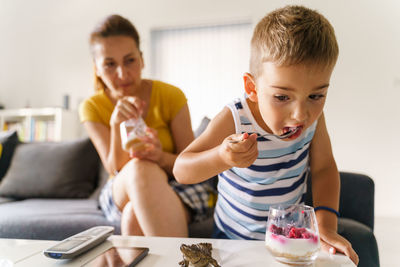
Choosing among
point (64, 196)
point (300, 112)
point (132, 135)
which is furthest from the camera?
point (64, 196)

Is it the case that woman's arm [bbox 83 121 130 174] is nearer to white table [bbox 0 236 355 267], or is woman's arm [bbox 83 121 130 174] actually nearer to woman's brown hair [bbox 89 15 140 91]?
woman's brown hair [bbox 89 15 140 91]

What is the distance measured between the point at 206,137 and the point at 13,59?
15.7ft

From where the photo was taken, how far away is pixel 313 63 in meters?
0.72

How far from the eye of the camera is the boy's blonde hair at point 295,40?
2.36 feet

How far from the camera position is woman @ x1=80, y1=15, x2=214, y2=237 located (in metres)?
1.05

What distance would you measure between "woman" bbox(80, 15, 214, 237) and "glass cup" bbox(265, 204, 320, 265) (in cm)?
46

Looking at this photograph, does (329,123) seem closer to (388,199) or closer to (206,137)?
(388,199)

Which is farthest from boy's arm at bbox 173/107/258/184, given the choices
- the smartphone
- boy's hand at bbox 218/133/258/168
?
the smartphone

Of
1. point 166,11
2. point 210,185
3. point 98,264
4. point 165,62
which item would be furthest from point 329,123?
point 98,264

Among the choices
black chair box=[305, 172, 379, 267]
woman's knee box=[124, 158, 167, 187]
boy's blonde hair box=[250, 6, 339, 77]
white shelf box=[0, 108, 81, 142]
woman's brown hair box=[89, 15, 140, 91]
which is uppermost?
woman's brown hair box=[89, 15, 140, 91]

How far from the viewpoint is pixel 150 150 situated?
1210 mm

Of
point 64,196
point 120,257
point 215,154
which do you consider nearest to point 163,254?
point 120,257

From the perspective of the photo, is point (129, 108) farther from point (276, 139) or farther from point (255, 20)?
point (255, 20)

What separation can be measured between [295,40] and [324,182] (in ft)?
1.37
